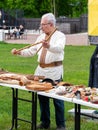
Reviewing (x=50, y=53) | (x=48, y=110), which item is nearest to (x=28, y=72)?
(x=48, y=110)

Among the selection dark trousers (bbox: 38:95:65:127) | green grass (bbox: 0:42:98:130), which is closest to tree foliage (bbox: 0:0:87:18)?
green grass (bbox: 0:42:98:130)

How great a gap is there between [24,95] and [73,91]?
4576 millimetres

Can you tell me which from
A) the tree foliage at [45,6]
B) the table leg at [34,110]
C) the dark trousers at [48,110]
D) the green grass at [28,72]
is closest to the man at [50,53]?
the dark trousers at [48,110]

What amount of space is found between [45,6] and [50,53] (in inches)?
2061

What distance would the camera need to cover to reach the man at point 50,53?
250 inches

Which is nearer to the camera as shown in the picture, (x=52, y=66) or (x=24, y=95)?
(x=52, y=66)

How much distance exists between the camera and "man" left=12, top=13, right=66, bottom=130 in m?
6.35

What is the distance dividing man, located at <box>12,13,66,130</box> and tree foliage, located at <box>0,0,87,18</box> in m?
48.7

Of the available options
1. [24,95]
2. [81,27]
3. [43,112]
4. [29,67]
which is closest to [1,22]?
[81,27]

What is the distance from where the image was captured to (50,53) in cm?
653

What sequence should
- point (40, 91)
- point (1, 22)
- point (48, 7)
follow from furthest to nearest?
point (48, 7) < point (1, 22) < point (40, 91)

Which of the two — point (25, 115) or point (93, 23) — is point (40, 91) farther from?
point (25, 115)

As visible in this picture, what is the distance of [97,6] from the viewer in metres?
5.41

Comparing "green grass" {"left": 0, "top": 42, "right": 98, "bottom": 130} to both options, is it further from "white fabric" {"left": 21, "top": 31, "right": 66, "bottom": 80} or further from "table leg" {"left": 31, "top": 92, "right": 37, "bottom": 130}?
"white fabric" {"left": 21, "top": 31, "right": 66, "bottom": 80}
